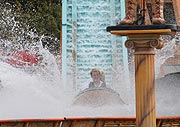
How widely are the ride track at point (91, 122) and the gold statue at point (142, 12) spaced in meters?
1.21

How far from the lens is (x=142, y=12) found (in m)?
5.68

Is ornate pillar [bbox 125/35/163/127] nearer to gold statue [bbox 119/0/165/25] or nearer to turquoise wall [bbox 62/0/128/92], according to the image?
gold statue [bbox 119/0/165/25]

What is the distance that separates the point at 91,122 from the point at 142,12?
1.37 meters

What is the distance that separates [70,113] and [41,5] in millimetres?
14008

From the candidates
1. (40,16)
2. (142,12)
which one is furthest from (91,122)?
(40,16)

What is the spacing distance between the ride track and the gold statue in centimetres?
121

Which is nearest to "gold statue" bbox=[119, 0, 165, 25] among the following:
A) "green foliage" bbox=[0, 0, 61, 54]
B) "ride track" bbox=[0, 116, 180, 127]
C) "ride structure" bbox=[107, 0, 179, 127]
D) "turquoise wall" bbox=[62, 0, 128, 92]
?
"ride structure" bbox=[107, 0, 179, 127]

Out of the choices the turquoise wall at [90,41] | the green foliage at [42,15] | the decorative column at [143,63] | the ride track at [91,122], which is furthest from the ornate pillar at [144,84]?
the green foliage at [42,15]

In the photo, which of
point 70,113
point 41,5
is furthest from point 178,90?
point 41,5

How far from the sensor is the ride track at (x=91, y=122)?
21.2ft

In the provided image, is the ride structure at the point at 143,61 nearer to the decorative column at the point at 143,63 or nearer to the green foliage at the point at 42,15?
the decorative column at the point at 143,63

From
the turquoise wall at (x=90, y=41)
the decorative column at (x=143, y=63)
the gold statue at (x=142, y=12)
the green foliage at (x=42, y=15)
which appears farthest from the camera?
the green foliage at (x=42, y=15)

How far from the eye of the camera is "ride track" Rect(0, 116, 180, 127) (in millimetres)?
6457

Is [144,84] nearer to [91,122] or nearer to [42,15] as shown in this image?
[91,122]
